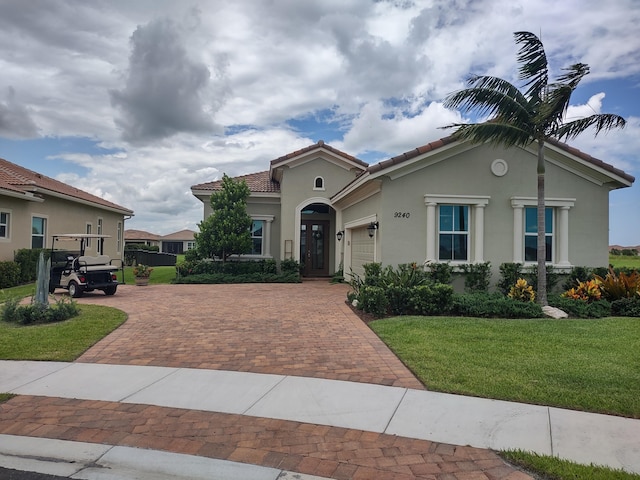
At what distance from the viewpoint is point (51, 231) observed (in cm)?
2116

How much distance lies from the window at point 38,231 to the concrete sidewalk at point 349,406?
15.9 meters

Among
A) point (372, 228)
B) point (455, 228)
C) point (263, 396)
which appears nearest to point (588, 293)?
point (455, 228)

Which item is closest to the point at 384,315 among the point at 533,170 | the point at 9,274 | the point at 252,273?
the point at 533,170

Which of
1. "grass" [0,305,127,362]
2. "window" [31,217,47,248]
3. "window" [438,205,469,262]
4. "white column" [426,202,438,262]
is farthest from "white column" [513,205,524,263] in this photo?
"window" [31,217,47,248]

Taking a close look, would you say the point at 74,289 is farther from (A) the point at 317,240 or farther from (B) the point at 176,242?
(B) the point at 176,242

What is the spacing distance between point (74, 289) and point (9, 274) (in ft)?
16.7

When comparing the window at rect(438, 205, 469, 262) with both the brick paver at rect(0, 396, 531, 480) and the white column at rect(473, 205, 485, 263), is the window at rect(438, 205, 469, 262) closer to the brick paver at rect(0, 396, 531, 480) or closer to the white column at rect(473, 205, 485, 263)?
the white column at rect(473, 205, 485, 263)

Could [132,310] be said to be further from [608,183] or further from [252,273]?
[608,183]

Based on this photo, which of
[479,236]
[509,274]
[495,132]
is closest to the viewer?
[495,132]

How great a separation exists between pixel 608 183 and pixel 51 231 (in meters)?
23.0

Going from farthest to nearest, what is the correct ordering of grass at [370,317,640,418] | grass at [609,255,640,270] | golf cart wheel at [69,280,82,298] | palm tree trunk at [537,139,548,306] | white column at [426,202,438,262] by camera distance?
grass at [609,255,640,270] < golf cart wheel at [69,280,82,298] < white column at [426,202,438,262] < palm tree trunk at [537,139,548,306] < grass at [370,317,640,418]

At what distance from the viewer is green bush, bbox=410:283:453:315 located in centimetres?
1036

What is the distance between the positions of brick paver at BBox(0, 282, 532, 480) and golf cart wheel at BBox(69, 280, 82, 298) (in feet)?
7.71

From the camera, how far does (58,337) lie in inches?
319
